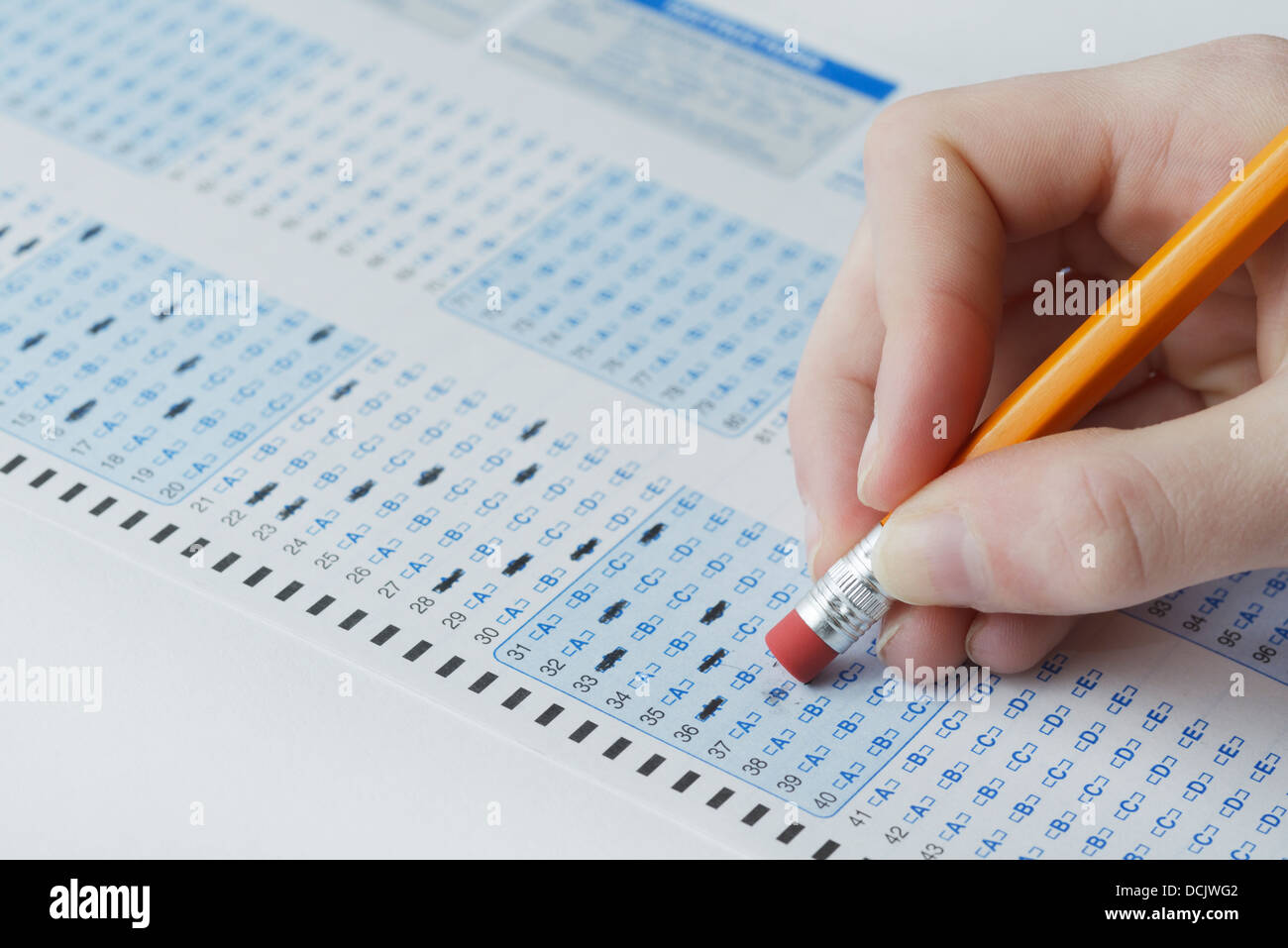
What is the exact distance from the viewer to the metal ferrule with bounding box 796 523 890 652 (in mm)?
722

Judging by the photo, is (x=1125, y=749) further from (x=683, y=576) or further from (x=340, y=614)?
(x=340, y=614)

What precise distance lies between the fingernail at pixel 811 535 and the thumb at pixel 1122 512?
0.11 metres

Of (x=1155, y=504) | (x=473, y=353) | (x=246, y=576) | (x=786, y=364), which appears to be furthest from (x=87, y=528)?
(x=1155, y=504)

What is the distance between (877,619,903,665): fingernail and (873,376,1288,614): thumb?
73 mm

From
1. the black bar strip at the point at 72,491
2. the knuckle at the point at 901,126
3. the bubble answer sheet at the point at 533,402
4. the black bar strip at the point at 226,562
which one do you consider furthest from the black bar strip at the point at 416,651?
the knuckle at the point at 901,126

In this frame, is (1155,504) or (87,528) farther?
(87,528)

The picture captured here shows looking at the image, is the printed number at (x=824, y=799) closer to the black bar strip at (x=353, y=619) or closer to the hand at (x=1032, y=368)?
the hand at (x=1032, y=368)

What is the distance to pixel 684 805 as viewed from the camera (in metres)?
0.69

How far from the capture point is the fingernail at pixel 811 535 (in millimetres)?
776

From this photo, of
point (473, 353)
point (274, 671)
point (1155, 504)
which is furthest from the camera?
point (473, 353)

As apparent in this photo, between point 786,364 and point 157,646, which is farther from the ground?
point 786,364

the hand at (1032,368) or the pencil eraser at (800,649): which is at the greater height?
the hand at (1032,368)

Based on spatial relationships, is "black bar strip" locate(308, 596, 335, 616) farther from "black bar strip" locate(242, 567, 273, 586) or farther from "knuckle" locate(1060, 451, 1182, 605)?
"knuckle" locate(1060, 451, 1182, 605)

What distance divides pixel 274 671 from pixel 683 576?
208mm
